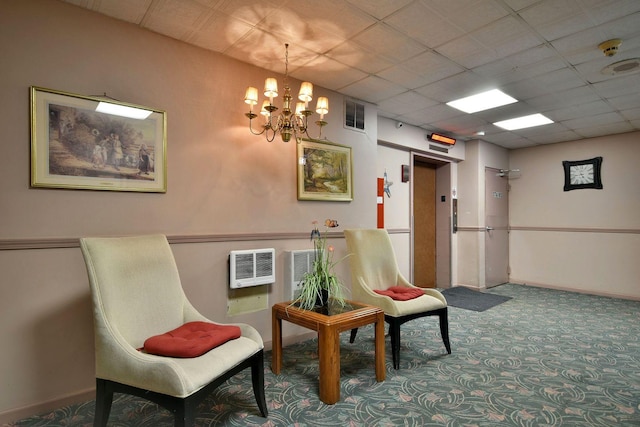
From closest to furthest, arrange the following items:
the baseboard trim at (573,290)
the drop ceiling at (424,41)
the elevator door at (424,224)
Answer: the drop ceiling at (424,41) → the baseboard trim at (573,290) → the elevator door at (424,224)

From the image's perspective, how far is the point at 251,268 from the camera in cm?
302

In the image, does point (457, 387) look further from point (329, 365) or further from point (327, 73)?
point (327, 73)

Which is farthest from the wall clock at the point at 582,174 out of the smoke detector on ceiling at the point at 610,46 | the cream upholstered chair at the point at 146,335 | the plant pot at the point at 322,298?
the cream upholstered chair at the point at 146,335

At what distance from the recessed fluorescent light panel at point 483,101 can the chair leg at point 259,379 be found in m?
3.52

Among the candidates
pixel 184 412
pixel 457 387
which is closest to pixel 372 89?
pixel 457 387

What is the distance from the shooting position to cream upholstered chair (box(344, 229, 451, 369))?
274 cm

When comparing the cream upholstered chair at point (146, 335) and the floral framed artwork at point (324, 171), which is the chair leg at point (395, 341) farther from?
the floral framed artwork at point (324, 171)

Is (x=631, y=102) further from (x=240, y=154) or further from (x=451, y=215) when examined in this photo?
(x=240, y=154)

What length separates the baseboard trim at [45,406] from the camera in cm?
202

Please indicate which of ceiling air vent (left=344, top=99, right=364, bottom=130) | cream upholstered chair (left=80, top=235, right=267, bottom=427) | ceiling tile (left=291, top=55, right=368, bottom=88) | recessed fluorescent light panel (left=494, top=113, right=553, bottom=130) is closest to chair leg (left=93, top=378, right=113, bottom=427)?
cream upholstered chair (left=80, top=235, right=267, bottom=427)

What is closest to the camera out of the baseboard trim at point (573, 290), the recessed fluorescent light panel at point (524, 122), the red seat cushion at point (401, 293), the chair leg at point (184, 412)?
the chair leg at point (184, 412)

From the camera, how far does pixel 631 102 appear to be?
13.2ft

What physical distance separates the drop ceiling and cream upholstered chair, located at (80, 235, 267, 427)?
1593 mm

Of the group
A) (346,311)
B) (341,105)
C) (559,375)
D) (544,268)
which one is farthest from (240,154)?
(544,268)
